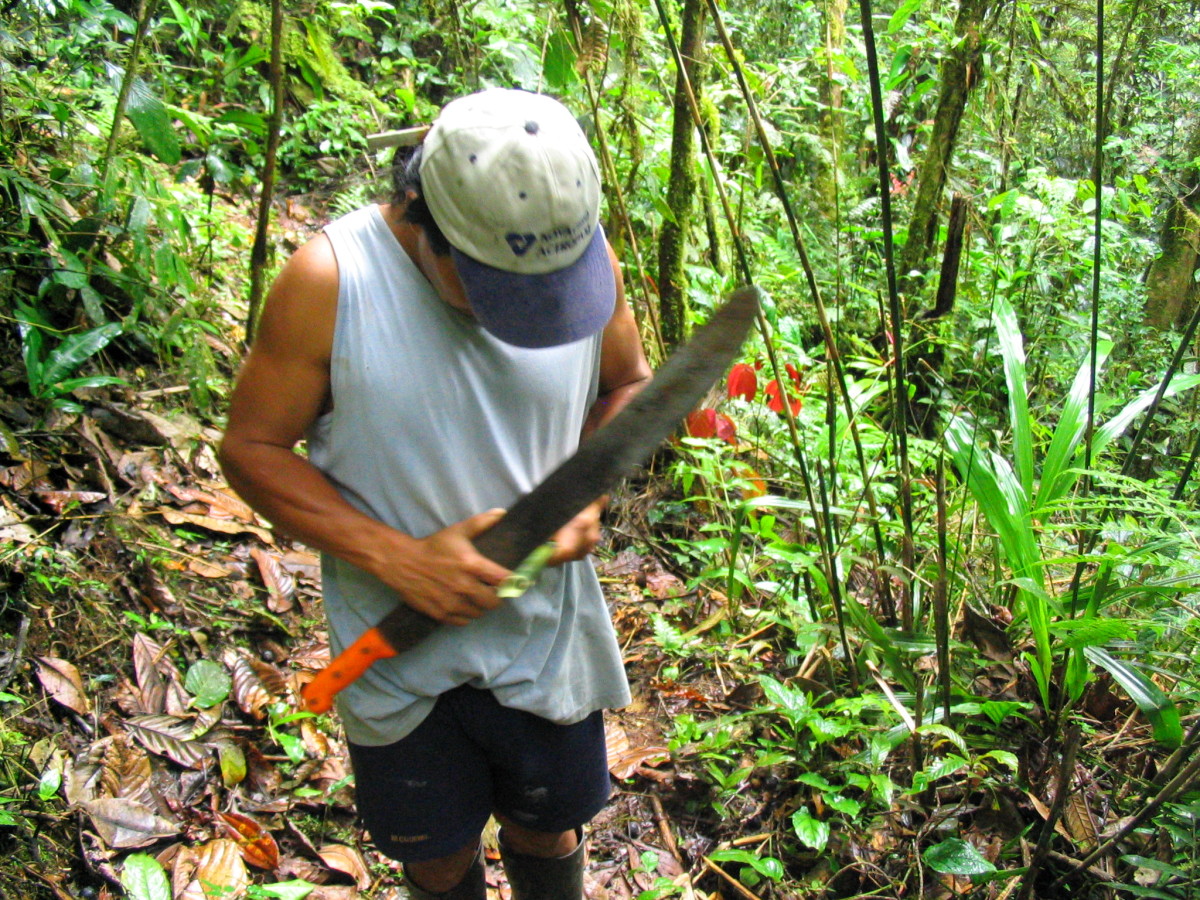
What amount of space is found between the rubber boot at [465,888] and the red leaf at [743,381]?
194cm

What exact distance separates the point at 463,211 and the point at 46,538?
81.2 inches

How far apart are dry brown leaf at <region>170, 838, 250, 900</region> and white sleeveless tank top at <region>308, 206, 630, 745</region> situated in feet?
2.84

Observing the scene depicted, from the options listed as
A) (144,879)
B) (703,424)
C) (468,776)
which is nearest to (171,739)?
(144,879)

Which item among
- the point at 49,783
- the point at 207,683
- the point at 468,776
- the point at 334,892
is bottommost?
the point at 334,892

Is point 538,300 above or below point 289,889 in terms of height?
above

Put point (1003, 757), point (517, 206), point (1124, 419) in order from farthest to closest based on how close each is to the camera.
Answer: point (1124, 419)
point (1003, 757)
point (517, 206)

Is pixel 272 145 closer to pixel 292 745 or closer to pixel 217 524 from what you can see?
pixel 217 524

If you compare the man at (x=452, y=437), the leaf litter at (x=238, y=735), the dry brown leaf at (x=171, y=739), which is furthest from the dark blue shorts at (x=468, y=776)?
the dry brown leaf at (x=171, y=739)

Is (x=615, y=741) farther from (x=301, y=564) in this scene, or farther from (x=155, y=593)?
(x=155, y=593)

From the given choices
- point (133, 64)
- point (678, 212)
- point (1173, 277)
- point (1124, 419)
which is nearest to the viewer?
point (1124, 419)

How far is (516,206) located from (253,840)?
191 cm

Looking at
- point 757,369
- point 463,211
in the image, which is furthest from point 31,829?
point 757,369

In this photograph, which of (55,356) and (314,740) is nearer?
(314,740)

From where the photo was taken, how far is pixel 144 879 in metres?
2.04
